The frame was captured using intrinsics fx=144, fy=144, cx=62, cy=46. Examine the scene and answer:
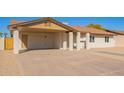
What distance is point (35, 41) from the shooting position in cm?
2155

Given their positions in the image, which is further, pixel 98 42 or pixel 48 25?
pixel 98 42

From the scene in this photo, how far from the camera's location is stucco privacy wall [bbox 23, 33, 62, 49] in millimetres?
21234

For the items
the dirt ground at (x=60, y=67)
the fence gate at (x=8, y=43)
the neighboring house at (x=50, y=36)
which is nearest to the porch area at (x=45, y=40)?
the neighboring house at (x=50, y=36)

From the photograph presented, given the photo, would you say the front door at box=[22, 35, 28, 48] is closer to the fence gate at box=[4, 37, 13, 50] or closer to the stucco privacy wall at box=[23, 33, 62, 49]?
the stucco privacy wall at box=[23, 33, 62, 49]

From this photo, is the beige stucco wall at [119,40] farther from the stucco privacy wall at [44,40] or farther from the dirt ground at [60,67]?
the dirt ground at [60,67]

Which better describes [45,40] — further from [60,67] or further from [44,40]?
[60,67]

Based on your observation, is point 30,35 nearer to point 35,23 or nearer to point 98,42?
point 35,23

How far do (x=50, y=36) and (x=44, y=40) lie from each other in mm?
1254

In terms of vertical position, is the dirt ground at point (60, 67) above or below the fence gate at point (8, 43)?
below

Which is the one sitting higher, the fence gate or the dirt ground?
the fence gate

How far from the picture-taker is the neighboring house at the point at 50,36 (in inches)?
613

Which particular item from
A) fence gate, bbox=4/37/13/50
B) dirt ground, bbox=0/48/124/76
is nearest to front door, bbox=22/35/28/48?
fence gate, bbox=4/37/13/50
